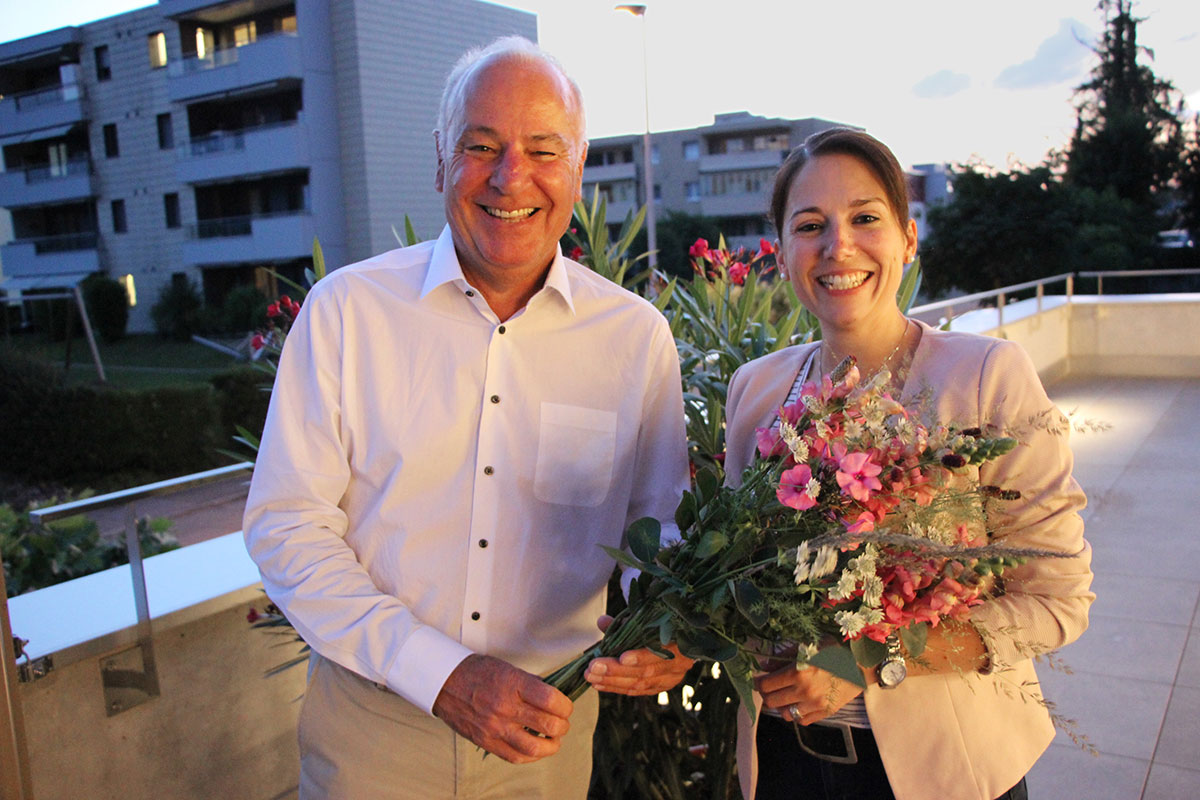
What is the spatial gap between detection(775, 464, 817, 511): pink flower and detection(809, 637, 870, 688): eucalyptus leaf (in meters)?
0.18

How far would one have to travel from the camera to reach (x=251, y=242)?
2244 centimetres

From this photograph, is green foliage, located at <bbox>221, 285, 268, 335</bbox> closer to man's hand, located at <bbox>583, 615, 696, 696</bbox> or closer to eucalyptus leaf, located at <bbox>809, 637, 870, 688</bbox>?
man's hand, located at <bbox>583, 615, 696, 696</bbox>

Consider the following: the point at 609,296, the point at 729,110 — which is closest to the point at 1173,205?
the point at 729,110

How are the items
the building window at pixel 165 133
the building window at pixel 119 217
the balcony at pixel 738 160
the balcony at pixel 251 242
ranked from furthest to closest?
the balcony at pixel 738 160 < the balcony at pixel 251 242 < the building window at pixel 165 133 < the building window at pixel 119 217

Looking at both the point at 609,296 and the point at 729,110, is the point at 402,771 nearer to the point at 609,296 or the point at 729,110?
the point at 609,296

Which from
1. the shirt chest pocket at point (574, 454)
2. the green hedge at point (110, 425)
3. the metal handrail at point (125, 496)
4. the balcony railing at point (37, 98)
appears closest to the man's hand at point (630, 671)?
the shirt chest pocket at point (574, 454)

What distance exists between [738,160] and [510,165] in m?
44.4

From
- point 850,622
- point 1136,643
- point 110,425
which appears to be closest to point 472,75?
point 850,622

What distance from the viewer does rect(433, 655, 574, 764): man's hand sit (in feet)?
4.17

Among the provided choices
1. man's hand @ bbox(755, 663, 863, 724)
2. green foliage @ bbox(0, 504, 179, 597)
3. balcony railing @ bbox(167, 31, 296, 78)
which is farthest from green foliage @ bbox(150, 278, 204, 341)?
man's hand @ bbox(755, 663, 863, 724)

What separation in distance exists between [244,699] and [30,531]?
1124 mm

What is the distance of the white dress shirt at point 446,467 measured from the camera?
141 centimetres

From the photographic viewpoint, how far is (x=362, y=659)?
1.38m

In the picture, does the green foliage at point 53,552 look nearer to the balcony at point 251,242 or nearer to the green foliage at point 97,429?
the green foliage at point 97,429
